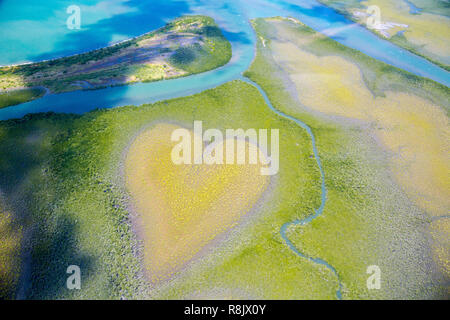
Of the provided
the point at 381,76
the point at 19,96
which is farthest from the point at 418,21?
the point at 19,96

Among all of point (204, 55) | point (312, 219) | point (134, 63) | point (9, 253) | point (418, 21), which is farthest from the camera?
point (418, 21)

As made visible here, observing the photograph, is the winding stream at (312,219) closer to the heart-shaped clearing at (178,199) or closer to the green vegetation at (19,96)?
the heart-shaped clearing at (178,199)

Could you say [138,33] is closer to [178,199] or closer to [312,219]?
[178,199]

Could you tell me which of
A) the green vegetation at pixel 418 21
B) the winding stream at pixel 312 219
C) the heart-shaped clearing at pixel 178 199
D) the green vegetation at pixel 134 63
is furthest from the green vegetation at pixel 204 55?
the green vegetation at pixel 418 21

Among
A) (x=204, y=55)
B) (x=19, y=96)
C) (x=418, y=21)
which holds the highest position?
(x=418, y=21)

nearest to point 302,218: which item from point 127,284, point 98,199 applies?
point 127,284

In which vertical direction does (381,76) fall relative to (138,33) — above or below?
below
